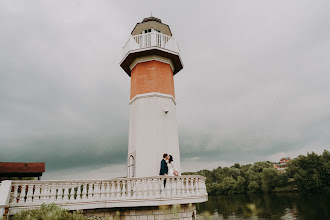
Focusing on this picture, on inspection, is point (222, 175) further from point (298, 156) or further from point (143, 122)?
point (143, 122)

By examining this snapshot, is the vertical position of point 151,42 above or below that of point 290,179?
above

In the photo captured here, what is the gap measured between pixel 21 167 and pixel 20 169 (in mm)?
413

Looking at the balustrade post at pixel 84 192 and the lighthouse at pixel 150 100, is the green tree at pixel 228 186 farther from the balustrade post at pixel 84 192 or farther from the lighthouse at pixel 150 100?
the balustrade post at pixel 84 192

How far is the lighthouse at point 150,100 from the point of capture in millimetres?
9758

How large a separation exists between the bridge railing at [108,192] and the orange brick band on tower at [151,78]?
202 inches

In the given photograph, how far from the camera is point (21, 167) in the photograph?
15617 mm

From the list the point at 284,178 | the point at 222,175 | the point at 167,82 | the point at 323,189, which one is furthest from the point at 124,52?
the point at 222,175

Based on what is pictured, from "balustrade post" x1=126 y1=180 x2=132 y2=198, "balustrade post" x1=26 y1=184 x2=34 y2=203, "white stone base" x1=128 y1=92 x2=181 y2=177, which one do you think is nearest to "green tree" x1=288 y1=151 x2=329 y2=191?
"white stone base" x1=128 y1=92 x2=181 y2=177

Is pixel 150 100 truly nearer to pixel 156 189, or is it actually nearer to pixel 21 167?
pixel 156 189

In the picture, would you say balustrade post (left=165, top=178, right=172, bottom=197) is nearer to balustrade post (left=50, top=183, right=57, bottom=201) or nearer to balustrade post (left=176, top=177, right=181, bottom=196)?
balustrade post (left=176, top=177, right=181, bottom=196)

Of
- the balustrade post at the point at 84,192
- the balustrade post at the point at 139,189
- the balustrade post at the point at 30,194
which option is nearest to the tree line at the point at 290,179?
the balustrade post at the point at 139,189

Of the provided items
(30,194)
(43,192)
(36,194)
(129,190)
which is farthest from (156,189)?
(30,194)

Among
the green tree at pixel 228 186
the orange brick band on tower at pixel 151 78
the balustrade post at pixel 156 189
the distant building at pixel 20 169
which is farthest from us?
the green tree at pixel 228 186

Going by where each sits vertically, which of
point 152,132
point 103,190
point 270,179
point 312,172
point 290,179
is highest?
point 152,132
